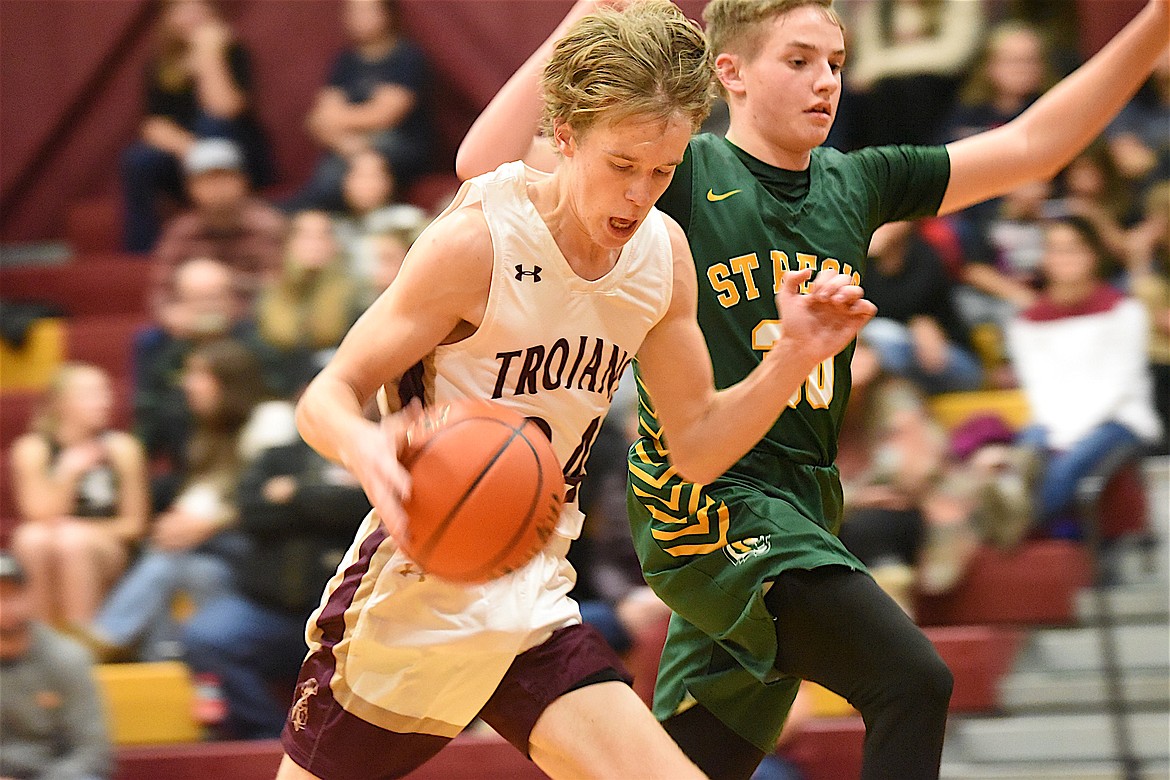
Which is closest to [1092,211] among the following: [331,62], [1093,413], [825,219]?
[1093,413]

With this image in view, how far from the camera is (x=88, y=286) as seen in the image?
972 centimetres

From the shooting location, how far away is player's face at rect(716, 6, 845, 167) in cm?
355

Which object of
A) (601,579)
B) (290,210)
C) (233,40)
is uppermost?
(233,40)

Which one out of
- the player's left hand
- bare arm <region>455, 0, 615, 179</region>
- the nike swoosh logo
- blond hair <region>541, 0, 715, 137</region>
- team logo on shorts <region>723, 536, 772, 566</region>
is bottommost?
team logo on shorts <region>723, 536, 772, 566</region>

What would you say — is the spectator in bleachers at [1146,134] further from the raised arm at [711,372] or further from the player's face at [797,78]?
the raised arm at [711,372]


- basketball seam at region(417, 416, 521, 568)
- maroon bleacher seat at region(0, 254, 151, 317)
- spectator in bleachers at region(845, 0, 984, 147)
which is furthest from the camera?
maroon bleacher seat at region(0, 254, 151, 317)

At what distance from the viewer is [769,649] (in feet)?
11.2

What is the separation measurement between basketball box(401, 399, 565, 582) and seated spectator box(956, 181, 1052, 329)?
5.05 metres

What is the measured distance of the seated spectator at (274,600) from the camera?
6.55 m

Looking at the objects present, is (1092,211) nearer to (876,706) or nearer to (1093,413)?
(1093,413)

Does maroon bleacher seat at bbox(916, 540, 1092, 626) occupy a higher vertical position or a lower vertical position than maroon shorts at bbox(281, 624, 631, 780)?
lower

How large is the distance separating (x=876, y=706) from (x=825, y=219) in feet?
3.73

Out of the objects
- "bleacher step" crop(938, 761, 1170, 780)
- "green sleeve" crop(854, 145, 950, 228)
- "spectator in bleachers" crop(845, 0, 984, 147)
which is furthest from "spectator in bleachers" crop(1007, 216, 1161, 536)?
"green sleeve" crop(854, 145, 950, 228)

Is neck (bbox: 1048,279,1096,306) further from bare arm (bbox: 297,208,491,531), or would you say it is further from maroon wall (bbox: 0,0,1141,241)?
Result: bare arm (bbox: 297,208,491,531)
